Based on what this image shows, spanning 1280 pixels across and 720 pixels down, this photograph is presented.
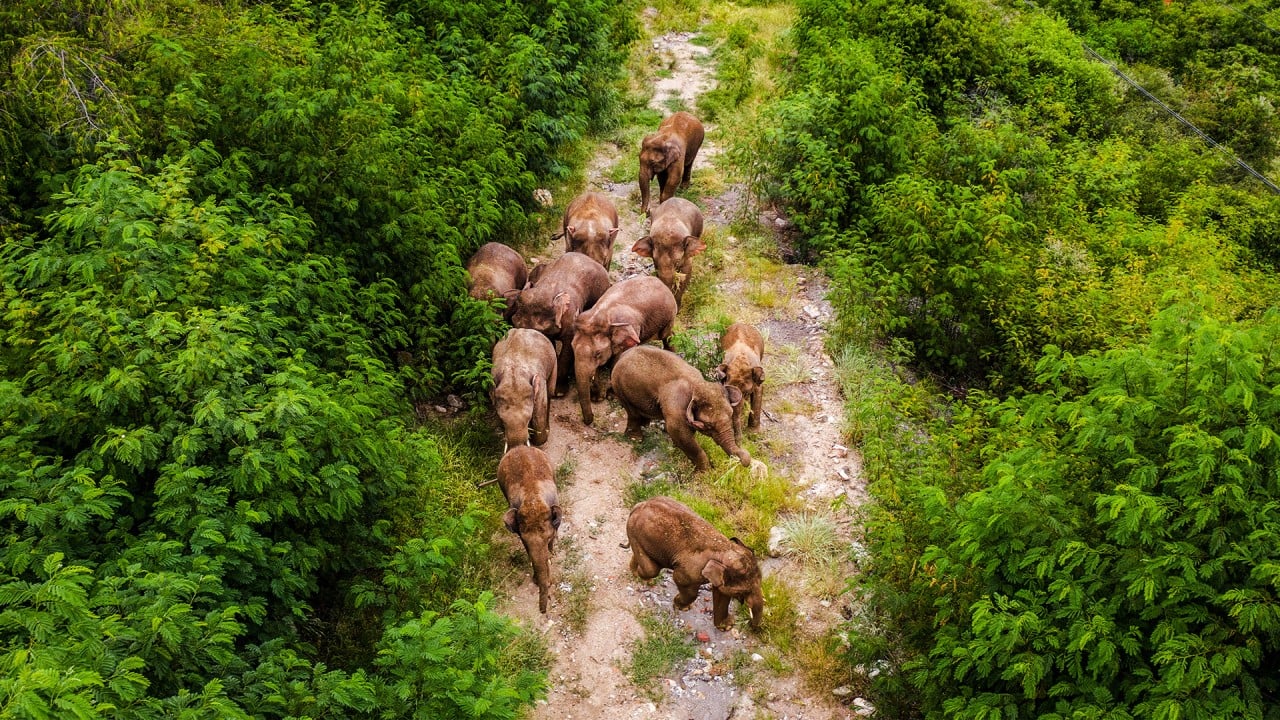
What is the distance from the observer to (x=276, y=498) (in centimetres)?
673

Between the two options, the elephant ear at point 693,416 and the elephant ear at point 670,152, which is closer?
the elephant ear at point 693,416

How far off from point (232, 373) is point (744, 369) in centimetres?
598

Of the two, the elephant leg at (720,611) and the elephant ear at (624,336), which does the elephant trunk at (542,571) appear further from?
the elephant ear at (624,336)

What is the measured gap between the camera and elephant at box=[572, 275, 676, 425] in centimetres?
1110

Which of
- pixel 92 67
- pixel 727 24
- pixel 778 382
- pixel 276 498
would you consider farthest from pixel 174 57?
pixel 727 24

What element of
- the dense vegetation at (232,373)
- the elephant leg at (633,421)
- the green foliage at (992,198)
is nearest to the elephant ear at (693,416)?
the elephant leg at (633,421)

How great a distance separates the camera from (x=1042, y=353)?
442 inches

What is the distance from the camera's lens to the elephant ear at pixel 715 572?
8.10 meters

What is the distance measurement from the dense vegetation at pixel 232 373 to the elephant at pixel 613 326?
133 cm

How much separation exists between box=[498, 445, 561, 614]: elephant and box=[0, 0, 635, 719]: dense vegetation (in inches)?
23.5

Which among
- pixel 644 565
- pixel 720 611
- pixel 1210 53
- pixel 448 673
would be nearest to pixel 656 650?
pixel 720 611

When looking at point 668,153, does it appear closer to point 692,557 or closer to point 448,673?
point 692,557

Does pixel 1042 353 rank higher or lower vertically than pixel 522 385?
lower

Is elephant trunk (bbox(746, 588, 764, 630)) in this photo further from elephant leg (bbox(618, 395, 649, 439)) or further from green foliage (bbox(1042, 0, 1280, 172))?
green foliage (bbox(1042, 0, 1280, 172))
